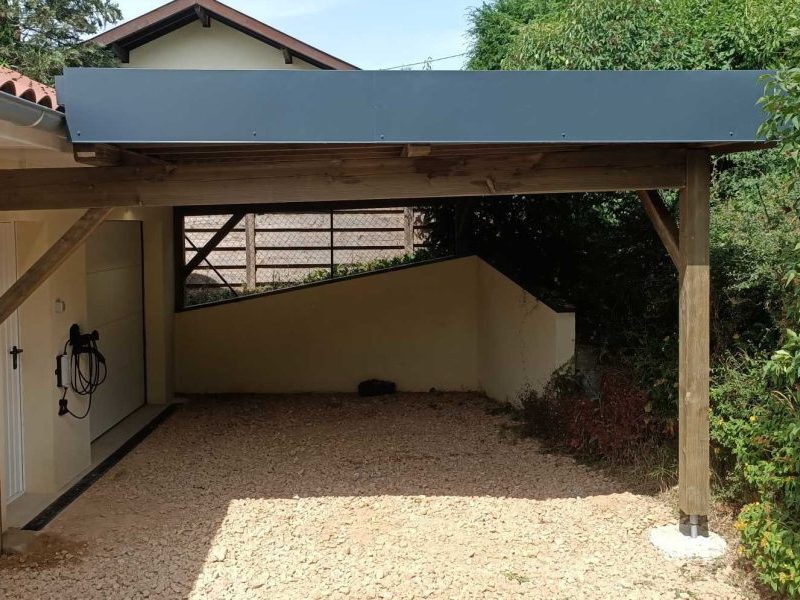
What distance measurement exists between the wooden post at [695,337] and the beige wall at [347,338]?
4990mm

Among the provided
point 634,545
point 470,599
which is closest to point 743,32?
point 634,545

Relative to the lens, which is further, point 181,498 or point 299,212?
point 299,212

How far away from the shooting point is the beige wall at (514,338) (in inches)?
274

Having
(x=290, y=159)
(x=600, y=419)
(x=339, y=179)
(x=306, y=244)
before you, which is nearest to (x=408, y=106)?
(x=339, y=179)

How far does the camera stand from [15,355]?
17.1 feet

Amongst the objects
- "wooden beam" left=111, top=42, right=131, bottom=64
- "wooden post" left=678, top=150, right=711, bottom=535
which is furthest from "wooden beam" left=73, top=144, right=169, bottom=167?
"wooden beam" left=111, top=42, right=131, bottom=64

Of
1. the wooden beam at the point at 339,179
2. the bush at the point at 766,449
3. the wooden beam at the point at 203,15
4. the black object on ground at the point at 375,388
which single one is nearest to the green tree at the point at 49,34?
the wooden beam at the point at 203,15

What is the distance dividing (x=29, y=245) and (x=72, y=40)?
5953 mm

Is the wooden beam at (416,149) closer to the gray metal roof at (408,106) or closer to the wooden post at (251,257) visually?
the gray metal roof at (408,106)

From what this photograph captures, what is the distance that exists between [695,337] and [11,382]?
4.36m

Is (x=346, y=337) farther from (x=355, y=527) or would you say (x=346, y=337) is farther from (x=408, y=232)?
(x=355, y=527)

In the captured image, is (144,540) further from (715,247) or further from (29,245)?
(715,247)

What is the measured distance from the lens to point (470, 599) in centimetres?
388

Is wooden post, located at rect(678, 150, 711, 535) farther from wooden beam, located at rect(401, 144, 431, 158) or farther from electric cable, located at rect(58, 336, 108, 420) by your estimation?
electric cable, located at rect(58, 336, 108, 420)
